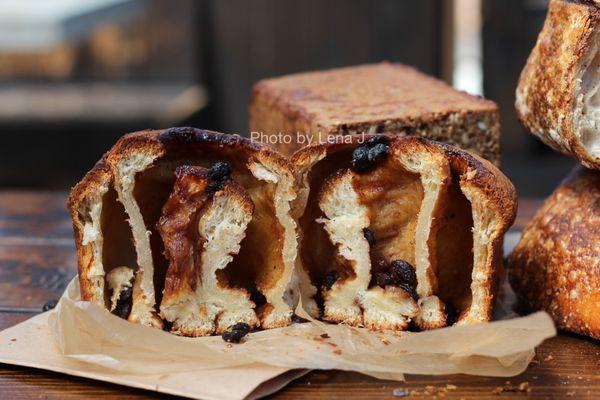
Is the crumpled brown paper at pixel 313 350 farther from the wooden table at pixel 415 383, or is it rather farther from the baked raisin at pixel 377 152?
the baked raisin at pixel 377 152

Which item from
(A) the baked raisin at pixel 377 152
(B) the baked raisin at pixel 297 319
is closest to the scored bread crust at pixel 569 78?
(A) the baked raisin at pixel 377 152

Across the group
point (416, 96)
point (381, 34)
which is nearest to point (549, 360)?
point (416, 96)

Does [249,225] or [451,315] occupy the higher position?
[249,225]

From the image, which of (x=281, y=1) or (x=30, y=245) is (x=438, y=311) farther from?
(x=281, y=1)

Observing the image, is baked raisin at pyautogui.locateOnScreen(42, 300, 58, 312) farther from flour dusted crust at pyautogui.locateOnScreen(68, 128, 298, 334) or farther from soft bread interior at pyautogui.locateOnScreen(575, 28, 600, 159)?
soft bread interior at pyautogui.locateOnScreen(575, 28, 600, 159)

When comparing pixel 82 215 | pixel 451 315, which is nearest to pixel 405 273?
pixel 451 315

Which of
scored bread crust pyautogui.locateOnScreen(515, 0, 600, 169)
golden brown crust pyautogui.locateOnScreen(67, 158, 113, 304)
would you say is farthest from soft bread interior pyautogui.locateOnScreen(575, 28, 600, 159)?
golden brown crust pyautogui.locateOnScreen(67, 158, 113, 304)

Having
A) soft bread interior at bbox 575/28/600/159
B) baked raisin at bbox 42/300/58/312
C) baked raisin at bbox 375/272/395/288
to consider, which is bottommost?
baked raisin at bbox 42/300/58/312

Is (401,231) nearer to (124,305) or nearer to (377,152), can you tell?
(377,152)
